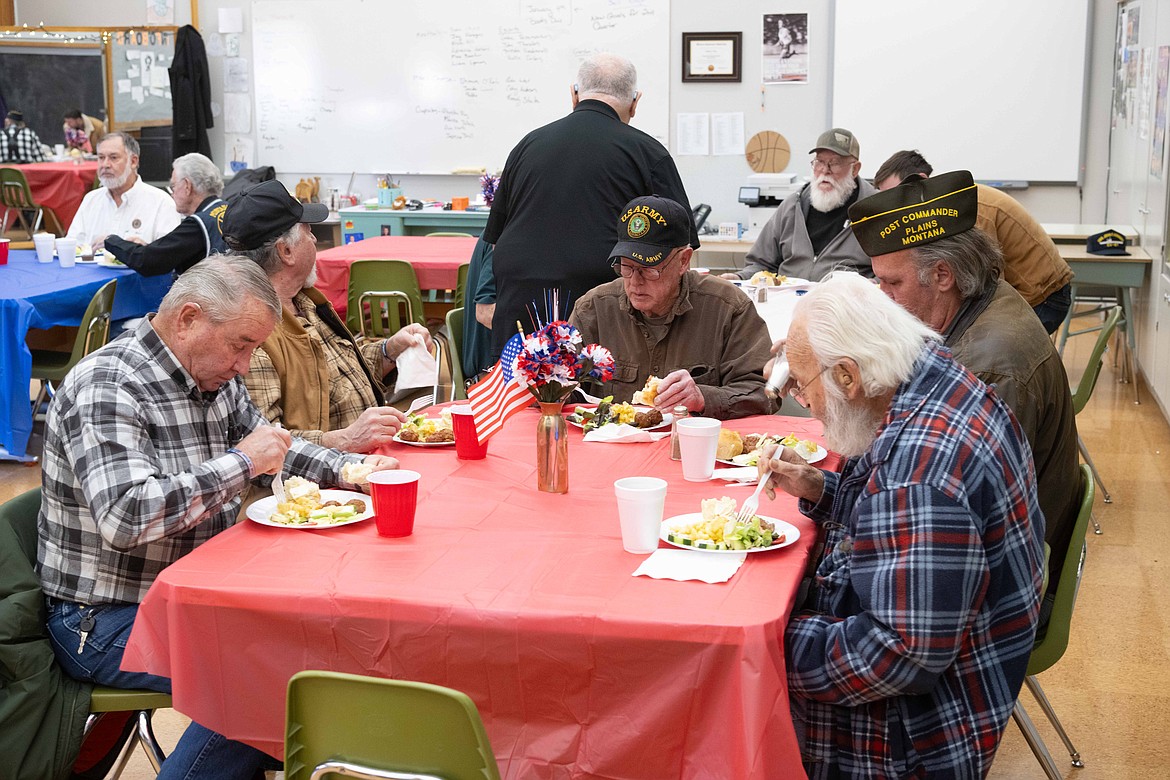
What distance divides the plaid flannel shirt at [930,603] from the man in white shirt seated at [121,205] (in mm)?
5928

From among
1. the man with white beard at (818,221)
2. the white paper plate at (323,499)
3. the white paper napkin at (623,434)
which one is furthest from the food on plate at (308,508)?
the man with white beard at (818,221)

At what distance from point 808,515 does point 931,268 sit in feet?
2.36

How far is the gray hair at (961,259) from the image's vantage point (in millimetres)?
2580

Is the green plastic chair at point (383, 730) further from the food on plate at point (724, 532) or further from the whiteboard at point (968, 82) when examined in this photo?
the whiteboard at point (968, 82)

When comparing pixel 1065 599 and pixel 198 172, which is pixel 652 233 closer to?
pixel 1065 599

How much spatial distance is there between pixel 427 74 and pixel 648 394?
25.0ft

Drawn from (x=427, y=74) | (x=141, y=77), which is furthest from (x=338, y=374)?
(x=141, y=77)

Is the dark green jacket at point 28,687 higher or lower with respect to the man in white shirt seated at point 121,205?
lower

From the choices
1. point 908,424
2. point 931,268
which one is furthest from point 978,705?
point 931,268

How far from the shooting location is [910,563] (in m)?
1.72

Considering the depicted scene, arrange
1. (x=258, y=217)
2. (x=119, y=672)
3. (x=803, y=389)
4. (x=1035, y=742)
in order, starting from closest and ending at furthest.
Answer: (x=803, y=389), (x=119, y=672), (x=1035, y=742), (x=258, y=217)

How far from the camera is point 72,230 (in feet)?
23.4

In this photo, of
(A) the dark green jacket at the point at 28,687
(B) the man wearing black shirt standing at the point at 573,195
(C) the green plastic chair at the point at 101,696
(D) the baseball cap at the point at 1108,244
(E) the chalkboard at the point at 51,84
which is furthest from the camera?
(E) the chalkboard at the point at 51,84

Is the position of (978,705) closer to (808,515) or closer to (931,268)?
(808,515)
